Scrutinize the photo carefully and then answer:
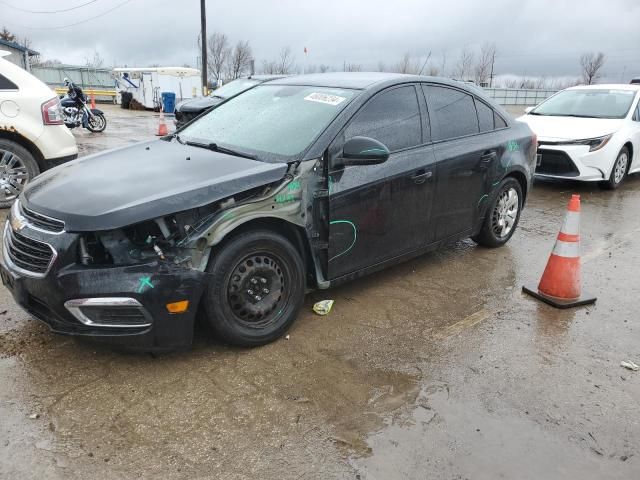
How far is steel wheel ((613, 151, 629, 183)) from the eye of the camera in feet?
28.7

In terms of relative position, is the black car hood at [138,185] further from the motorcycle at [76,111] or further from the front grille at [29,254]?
the motorcycle at [76,111]

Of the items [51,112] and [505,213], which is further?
[51,112]

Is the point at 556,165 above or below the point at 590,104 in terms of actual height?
below

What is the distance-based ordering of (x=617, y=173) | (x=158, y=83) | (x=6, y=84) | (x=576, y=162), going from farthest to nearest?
(x=158, y=83)
(x=617, y=173)
(x=576, y=162)
(x=6, y=84)

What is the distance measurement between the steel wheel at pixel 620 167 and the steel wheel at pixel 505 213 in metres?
4.17

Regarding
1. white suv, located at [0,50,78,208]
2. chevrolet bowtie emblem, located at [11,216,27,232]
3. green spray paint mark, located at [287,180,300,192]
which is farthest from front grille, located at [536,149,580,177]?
chevrolet bowtie emblem, located at [11,216,27,232]

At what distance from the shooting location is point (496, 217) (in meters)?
5.44

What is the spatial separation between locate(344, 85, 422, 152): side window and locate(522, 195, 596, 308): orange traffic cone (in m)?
1.38

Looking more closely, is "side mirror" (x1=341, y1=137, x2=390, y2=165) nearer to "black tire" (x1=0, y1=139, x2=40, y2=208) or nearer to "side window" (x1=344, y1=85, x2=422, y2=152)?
"side window" (x1=344, y1=85, x2=422, y2=152)

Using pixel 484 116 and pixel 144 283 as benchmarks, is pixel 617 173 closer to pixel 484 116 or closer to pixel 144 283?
pixel 484 116

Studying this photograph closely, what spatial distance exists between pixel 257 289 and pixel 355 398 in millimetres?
922

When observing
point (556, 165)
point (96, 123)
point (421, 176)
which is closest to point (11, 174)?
point (421, 176)

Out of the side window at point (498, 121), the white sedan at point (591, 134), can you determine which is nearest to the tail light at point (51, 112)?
the side window at point (498, 121)

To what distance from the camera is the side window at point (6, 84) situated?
611 cm
